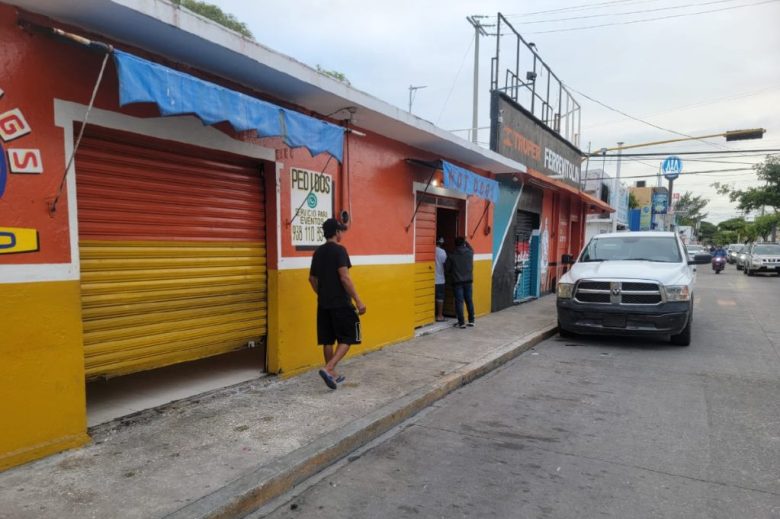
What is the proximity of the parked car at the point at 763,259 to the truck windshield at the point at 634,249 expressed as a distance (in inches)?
768

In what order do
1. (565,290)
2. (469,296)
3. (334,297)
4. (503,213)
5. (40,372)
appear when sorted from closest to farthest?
(40,372)
(334,297)
(565,290)
(469,296)
(503,213)

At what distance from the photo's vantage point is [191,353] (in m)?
4.80

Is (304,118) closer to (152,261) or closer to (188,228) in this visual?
(188,228)

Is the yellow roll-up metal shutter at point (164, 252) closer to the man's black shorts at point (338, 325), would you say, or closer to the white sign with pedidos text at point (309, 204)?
the white sign with pedidos text at point (309, 204)

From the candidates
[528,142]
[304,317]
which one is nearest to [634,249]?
[528,142]

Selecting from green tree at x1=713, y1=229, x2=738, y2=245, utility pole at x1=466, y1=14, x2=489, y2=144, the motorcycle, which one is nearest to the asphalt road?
utility pole at x1=466, y1=14, x2=489, y2=144

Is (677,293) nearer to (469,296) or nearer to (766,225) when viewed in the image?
(469,296)

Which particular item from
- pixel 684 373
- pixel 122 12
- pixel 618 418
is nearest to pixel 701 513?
pixel 618 418

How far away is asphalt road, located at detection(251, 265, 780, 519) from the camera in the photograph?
3.10m

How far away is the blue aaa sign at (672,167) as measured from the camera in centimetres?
2278

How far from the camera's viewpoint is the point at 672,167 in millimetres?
22969

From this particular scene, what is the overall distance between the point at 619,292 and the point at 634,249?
1.75 metres

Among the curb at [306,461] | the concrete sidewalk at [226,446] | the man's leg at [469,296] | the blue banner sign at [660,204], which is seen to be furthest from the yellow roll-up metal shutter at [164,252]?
the blue banner sign at [660,204]

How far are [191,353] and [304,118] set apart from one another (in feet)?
8.63
